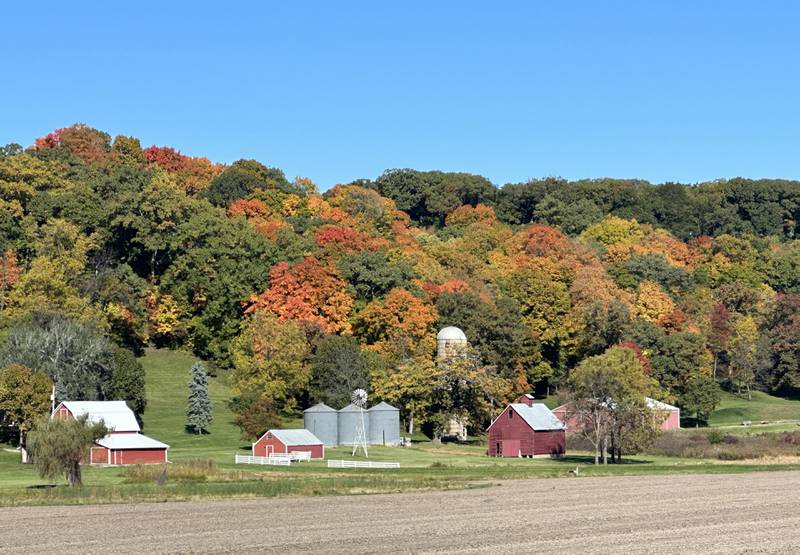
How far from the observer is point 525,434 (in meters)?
102

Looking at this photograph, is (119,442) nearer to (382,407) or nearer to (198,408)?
(198,408)

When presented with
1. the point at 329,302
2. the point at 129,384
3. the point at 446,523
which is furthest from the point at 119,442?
the point at 446,523

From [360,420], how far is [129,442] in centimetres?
2263

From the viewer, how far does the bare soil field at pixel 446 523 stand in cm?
3959

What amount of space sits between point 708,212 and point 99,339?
4673 inches

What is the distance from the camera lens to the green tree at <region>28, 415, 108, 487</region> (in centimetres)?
6575

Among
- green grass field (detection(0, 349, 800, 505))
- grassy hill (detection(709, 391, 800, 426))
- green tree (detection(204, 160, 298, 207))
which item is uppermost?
green tree (detection(204, 160, 298, 207))

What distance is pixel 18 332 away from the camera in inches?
4031

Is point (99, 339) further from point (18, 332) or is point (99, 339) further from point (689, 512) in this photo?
point (689, 512)

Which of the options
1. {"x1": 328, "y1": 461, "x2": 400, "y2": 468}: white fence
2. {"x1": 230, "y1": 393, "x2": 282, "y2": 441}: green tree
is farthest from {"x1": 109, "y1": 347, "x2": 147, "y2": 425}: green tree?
{"x1": 328, "y1": 461, "x2": 400, "y2": 468}: white fence

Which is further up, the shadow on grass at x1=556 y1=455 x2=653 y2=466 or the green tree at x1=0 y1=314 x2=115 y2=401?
the green tree at x1=0 y1=314 x2=115 y2=401

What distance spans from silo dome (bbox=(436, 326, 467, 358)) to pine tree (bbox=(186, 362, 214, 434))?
21851 mm

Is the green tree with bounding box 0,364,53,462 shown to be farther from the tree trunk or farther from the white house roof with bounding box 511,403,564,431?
the white house roof with bounding box 511,403,564,431

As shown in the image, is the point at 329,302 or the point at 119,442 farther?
the point at 329,302
